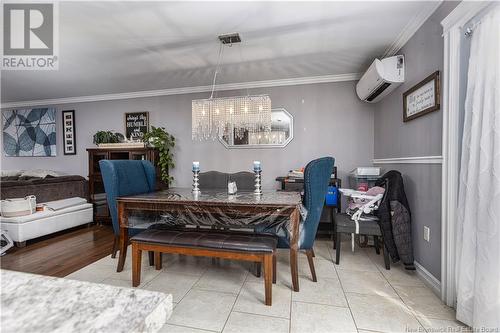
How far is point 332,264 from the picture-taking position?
2.30 meters

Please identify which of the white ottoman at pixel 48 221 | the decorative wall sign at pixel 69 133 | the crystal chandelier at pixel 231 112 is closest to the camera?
the crystal chandelier at pixel 231 112

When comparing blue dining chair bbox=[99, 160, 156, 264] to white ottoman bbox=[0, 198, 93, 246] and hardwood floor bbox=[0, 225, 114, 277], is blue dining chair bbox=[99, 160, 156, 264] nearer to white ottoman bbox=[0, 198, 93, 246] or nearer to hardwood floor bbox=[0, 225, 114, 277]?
hardwood floor bbox=[0, 225, 114, 277]

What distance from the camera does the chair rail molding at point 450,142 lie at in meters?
1.56

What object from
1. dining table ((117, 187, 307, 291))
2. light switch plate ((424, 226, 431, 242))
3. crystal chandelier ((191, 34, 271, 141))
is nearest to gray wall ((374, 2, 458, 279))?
light switch plate ((424, 226, 431, 242))

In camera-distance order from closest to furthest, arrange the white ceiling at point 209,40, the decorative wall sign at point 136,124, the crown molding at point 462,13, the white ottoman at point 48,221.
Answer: the crown molding at point 462,13 → the white ceiling at point 209,40 → the white ottoman at point 48,221 → the decorative wall sign at point 136,124

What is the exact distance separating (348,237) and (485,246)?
1913 millimetres

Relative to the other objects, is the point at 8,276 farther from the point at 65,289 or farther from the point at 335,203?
the point at 335,203

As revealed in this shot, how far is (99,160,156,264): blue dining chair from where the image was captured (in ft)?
7.09

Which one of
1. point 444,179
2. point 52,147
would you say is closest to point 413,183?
point 444,179

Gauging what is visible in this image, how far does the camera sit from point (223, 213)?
200 cm

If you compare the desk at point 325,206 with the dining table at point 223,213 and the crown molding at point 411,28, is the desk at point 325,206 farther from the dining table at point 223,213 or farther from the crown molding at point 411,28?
the crown molding at point 411,28

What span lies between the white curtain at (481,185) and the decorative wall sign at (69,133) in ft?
18.9

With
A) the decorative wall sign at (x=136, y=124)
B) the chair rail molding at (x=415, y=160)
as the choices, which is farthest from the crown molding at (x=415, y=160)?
the decorative wall sign at (x=136, y=124)

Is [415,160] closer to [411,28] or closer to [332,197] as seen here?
[332,197]
